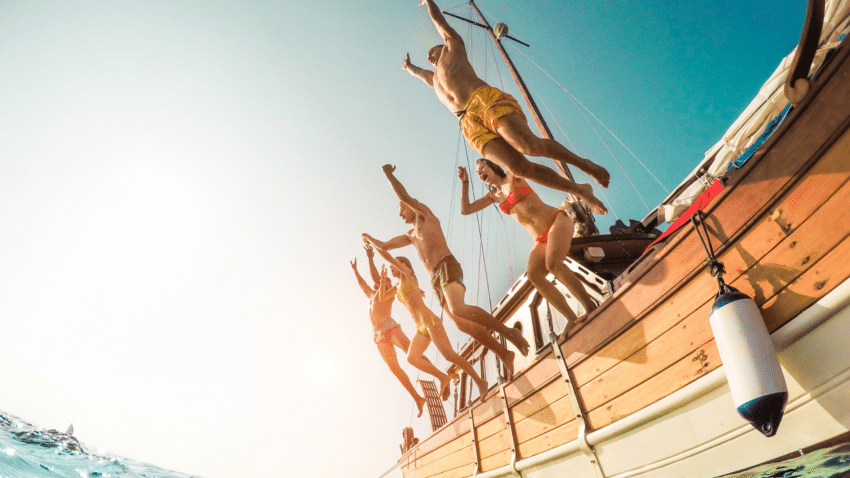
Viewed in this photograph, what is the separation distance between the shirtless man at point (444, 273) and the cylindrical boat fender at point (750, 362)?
8.90ft

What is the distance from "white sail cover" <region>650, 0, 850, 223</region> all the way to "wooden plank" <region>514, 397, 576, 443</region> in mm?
3046

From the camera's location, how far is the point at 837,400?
1.49 m

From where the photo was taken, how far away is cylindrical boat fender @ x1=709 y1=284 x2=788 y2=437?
1.49m

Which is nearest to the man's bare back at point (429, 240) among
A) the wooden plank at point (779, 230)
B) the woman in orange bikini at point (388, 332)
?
the woman in orange bikini at point (388, 332)

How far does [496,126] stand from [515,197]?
1.06 m

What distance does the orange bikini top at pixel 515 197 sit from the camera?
3.82 metres

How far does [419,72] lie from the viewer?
14.1 ft

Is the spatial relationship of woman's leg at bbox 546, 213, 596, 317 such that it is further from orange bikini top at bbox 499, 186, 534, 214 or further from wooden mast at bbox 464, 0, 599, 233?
wooden mast at bbox 464, 0, 599, 233

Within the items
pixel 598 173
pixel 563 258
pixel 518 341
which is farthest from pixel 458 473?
pixel 598 173

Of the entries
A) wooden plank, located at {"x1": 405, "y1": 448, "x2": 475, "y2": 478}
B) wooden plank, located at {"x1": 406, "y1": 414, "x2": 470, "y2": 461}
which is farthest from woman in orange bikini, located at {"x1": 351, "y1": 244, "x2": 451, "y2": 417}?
wooden plank, located at {"x1": 405, "y1": 448, "x2": 475, "y2": 478}

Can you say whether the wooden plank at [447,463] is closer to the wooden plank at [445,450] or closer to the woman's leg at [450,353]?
the wooden plank at [445,450]

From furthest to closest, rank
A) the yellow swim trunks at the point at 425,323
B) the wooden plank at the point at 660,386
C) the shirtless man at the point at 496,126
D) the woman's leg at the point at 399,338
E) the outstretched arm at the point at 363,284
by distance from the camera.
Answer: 1. the outstretched arm at the point at 363,284
2. the woman's leg at the point at 399,338
3. the yellow swim trunks at the point at 425,323
4. the shirtless man at the point at 496,126
5. the wooden plank at the point at 660,386

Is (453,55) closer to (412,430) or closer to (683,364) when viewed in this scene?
(683,364)

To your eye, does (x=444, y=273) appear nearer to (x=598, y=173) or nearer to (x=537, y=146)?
(x=537, y=146)
